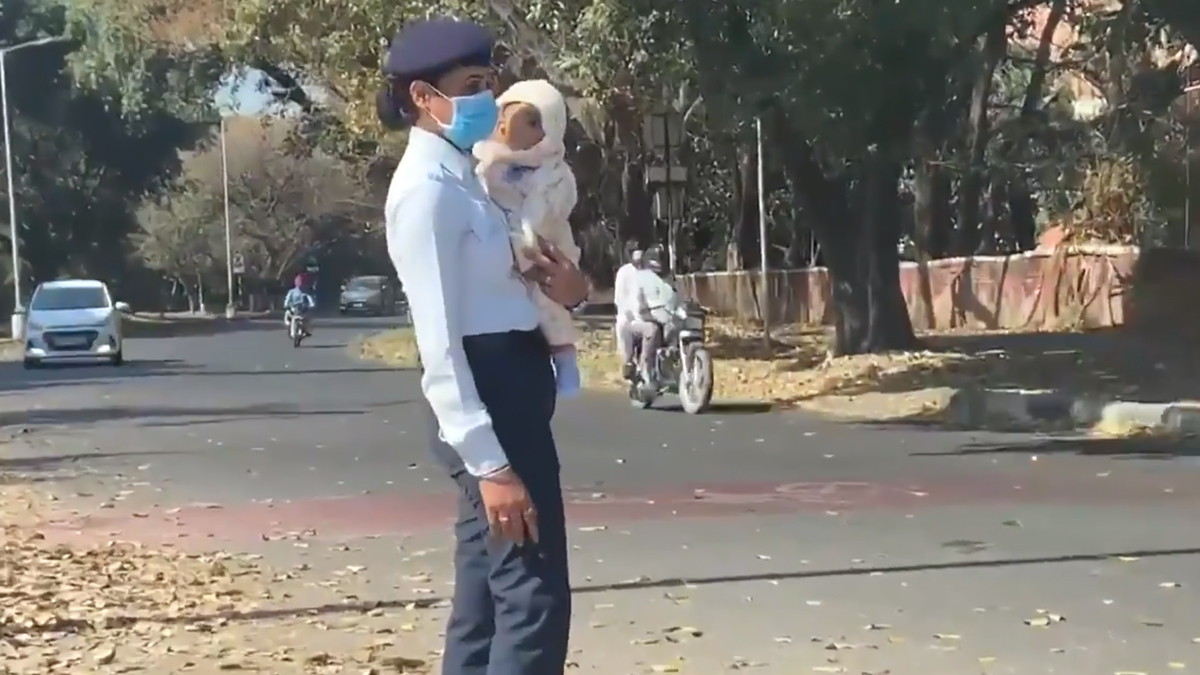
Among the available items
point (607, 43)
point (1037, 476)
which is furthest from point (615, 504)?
point (607, 43)

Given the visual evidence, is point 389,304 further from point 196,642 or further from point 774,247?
point 196,642

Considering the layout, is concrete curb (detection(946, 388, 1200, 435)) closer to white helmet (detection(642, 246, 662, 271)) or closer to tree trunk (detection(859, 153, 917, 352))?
white helmet (detection(642, 246, 662, 271))

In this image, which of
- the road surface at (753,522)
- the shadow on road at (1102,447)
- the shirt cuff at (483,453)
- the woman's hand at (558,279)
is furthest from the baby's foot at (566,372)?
the shadow on road at (1102,447)

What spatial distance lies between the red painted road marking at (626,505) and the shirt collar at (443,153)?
6.64 m

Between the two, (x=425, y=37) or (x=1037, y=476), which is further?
(x=1037, y=476)

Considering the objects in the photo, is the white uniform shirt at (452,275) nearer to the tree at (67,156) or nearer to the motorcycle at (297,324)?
the motorcycle at (297,324)

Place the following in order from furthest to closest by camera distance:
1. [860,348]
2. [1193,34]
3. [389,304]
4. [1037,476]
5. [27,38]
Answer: [389,304], [27,38], [860,348], [1193,34], [1037,476]

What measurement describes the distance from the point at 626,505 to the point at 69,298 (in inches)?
948

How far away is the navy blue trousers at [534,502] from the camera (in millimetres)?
4723

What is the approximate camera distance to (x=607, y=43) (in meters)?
18.1

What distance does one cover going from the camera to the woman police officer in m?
4.58

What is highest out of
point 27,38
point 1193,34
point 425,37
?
point 27,38

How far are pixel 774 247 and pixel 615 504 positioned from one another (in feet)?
133

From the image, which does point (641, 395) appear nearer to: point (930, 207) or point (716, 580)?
point (716, 580)
